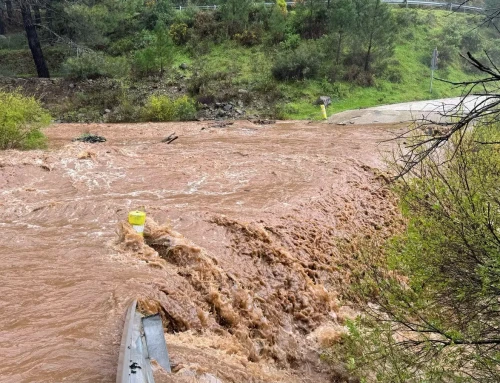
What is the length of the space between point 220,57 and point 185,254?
74.6 feet

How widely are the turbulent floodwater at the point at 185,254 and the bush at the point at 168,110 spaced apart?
691 cm

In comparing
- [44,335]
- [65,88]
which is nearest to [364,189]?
[44,335]

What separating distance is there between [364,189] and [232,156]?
13.2 feet

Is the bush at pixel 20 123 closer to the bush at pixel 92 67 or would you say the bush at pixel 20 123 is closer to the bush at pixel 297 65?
the bush at pixel 92 67

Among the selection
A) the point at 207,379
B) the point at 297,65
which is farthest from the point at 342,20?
the point at 207,379

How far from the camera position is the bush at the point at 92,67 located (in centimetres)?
2478

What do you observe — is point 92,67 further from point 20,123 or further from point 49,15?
point 20,123

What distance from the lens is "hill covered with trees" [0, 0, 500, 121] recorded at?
2369 cm

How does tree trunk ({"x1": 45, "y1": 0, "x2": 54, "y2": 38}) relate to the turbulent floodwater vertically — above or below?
above

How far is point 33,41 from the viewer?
24750mm

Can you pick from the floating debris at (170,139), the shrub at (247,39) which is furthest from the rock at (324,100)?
the floating debris at (170,139)

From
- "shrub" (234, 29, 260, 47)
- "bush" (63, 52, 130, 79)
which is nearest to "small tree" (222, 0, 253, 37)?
"shrub" (234, 29, 260, 47)

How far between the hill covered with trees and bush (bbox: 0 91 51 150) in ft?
Answer: 24.6

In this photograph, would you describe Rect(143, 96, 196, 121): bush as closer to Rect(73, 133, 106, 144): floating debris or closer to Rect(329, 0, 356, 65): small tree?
Rect(73, 133, 106, 144): floating debris
